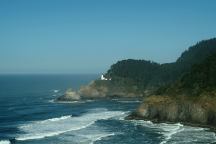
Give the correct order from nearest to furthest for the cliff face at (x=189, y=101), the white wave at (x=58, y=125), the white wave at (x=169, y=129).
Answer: the white wave at (x=169, y=129)
the white wave at (x=58, y=125)
the cliff face at (x=189, y=101)

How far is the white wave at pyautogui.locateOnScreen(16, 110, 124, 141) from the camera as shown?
84.5m

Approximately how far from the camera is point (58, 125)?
95.9 m

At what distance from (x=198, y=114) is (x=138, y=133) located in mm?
12124

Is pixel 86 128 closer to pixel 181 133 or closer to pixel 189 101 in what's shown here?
pixel 181 133

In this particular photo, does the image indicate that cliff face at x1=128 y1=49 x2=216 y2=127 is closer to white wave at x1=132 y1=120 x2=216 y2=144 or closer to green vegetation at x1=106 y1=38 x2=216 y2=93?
white wave at x1=132 y1=120 x2=216 y2=144

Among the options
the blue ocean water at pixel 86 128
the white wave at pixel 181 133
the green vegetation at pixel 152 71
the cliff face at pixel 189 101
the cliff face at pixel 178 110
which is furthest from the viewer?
the green vegetation at pixel 152 71

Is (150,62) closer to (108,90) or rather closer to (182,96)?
(108,90)

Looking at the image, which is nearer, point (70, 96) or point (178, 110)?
point (178, 110)

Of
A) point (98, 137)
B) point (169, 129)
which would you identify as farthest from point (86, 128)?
point (169, 129)

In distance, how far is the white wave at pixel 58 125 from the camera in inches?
3328

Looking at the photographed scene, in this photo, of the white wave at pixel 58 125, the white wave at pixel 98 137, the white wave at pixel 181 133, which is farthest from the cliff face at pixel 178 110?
the white wave at pixel 98 137

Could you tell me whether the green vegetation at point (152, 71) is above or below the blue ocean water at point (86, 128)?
above

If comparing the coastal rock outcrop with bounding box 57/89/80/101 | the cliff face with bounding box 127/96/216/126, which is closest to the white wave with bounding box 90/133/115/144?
the cliff face with bounding box 127/96/216/126

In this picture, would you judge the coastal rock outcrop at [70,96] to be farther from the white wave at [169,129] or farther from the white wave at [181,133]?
the white wave at [169,129]
